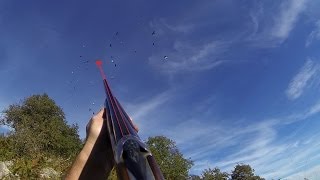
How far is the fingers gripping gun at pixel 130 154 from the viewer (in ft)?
7.04

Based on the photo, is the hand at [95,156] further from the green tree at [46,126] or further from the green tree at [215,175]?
the green tree at [215,175]

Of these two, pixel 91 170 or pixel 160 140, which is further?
pixel 160 140

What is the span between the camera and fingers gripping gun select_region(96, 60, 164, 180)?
215cm

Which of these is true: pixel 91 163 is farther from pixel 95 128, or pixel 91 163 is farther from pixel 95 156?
pixel 95 128

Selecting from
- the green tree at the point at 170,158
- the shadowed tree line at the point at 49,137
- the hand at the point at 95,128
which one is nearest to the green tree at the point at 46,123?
the shadowed tree line at the point at 49,137

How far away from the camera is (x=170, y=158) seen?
480ft

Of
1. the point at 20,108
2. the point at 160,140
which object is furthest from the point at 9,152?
the point at 160,140

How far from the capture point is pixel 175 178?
138m

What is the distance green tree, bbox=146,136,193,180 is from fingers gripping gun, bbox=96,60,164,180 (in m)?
135

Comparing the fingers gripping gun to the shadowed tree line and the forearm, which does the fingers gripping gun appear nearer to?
the forearm

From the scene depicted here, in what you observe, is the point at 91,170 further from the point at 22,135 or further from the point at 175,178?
the point at 175,178

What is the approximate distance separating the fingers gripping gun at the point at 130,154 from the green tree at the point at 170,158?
135 m

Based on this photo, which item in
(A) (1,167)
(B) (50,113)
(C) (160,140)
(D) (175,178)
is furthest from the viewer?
(C) (160,140)

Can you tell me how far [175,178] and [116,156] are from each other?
13982cm
